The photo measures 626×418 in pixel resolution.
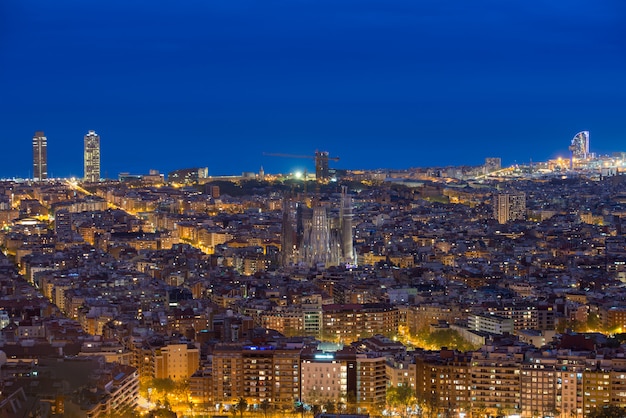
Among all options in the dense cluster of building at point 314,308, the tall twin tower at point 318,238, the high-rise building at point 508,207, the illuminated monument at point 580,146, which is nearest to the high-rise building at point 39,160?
the dense cluster of building at point 314,308

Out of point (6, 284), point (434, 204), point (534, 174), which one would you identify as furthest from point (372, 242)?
point (534, 174)

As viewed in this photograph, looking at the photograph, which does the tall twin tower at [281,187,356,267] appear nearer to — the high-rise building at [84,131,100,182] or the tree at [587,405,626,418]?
the tree at [587,405,626,418]

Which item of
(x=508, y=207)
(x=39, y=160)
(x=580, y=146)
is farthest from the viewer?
(x=580, y=146)

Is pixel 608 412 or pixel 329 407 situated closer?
pixel 608 412

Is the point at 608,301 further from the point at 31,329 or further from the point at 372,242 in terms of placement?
the point at 372,242

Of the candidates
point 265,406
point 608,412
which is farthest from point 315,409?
point 608,412

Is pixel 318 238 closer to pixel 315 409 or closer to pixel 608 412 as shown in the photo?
pixel 315 409
